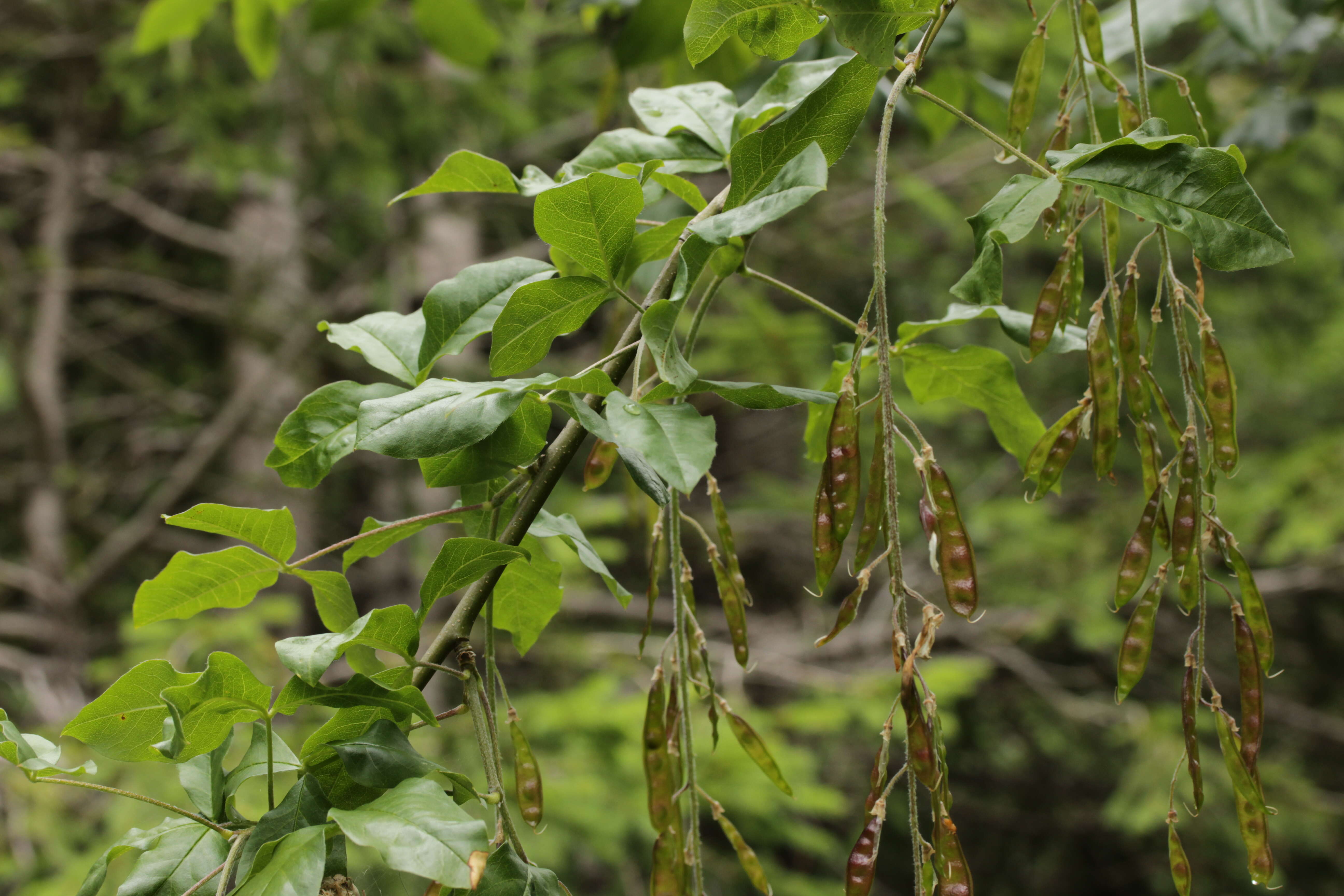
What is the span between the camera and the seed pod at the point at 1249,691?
21.6 inches

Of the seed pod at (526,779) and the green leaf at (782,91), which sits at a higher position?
the green leaf at (782,91)

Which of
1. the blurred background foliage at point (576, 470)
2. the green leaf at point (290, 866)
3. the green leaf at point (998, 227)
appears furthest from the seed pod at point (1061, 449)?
the blurred background foliage at point (576, 470)

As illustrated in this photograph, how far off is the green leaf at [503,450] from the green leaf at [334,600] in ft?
0.26

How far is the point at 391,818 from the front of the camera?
0.44 m

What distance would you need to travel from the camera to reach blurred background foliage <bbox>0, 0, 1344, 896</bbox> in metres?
2.94

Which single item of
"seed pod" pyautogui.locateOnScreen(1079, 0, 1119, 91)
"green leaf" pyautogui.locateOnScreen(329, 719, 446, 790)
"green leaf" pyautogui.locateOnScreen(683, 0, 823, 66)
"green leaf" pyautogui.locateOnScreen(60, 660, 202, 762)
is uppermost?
"green leaf" pyautogui.locateOnScreen(683, 0, 823, 66)

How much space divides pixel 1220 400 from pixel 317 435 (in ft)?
1.74

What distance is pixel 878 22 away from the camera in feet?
1.62

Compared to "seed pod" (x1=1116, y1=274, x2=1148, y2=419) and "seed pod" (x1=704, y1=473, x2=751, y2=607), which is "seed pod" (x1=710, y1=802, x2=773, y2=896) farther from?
"seed pod" (x1=1116, y1=274, x2=1148, y2=419)

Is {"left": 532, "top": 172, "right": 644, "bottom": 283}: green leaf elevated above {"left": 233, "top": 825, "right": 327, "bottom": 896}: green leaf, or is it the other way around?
{"left": 532, "top": 172, "right": 644, "bottom": 283}: green leaf

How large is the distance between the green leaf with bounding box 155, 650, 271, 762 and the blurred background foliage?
1938mm

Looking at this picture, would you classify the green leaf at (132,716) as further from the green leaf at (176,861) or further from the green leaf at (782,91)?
the green leaf at (782,91)

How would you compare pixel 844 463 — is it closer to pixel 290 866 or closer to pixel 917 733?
pixel 917 733

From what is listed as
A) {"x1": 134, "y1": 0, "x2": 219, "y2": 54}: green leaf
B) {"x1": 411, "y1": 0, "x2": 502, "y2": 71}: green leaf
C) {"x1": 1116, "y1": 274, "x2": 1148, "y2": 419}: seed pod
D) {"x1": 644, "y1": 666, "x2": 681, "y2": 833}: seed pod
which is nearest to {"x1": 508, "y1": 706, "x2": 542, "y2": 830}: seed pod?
{"x1": 644, "y1": 666, "x2": 681, "y2": 833}: seed pod
